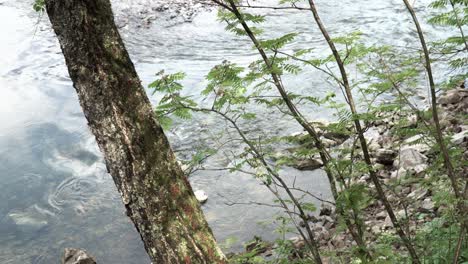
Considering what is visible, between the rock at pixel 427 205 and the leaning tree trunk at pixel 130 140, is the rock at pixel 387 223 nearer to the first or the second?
the rock at pixel 427 205

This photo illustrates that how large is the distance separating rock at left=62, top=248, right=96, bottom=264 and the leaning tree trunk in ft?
11.5

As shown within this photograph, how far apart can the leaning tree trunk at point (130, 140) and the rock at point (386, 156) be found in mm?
4395

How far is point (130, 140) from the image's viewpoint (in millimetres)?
2451

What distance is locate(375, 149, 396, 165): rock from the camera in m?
6.46

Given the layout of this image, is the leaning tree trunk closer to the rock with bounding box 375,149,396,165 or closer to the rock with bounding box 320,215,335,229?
the rock with bounding box 320,215,335,229

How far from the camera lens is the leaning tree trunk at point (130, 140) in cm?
242

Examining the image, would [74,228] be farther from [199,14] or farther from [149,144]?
[199,14]

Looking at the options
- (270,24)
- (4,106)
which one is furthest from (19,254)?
(270,24)

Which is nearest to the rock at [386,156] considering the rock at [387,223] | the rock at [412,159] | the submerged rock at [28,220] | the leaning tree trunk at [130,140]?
the rock at [412,159]

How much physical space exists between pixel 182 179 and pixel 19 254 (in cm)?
446

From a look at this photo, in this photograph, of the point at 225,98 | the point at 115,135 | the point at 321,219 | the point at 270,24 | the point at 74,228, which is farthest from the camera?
the point at 270,24

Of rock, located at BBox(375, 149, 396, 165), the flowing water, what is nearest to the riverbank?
rock, located at BBox(375, 149, 396, 165)

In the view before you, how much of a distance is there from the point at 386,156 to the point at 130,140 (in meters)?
4.65

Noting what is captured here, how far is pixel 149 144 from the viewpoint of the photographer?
8.14 feet
